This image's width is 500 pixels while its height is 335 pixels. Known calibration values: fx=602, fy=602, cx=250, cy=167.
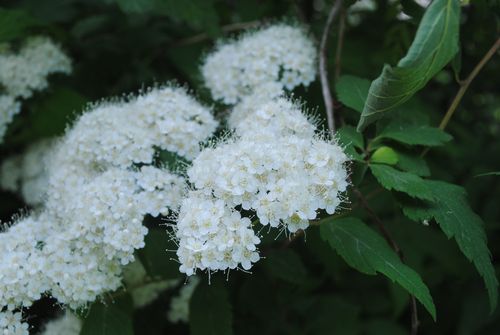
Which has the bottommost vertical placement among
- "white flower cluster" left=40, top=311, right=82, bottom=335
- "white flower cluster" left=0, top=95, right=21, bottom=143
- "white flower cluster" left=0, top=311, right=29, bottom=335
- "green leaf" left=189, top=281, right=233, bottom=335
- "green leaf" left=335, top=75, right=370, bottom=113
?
"white flower cluster" left=40, top=311, right=82, bottom=335

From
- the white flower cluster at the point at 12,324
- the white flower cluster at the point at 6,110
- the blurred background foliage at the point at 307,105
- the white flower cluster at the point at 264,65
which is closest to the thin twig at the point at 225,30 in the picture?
the blurred background foliage at the point at 307,105

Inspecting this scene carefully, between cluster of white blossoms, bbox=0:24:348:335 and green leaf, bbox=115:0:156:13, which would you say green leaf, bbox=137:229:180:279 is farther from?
green leaf, bbox=115:0:156:13

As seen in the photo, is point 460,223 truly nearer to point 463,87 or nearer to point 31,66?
point 463,87

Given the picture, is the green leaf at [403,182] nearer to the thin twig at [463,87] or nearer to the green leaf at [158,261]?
the thin twig at [463,87]

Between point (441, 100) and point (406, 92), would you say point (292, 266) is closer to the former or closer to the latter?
point (406, 92)

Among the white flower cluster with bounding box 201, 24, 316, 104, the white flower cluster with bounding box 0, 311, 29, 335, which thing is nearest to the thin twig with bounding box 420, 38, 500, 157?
the white flower cluster with bounding box 201, 24, 316, 104

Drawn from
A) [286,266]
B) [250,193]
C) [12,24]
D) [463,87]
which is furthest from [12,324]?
[463,87]
